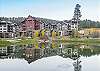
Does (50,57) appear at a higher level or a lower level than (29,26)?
lower

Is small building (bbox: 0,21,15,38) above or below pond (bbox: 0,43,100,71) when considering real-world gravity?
above

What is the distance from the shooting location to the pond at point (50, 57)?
11.3 feet

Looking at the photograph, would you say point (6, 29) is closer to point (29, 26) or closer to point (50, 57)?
point (29, 26)

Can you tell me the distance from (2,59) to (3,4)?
667mm

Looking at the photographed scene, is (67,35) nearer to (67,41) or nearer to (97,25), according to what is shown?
(67,41)

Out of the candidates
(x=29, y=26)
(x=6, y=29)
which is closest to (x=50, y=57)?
(x=29, y=26)

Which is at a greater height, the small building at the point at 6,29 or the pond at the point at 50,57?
the small building at the point at 6,29

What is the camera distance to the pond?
11.3ft

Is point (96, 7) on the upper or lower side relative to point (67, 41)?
upper

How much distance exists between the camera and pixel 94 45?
3529mm

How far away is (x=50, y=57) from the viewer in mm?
3490

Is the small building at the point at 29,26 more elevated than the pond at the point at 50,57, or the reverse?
the small building at the point at 29,26

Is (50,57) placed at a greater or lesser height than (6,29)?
lesser

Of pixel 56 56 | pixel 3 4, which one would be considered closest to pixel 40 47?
pixel 56 56
